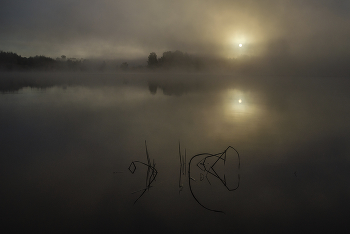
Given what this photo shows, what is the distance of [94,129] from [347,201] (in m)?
8.92

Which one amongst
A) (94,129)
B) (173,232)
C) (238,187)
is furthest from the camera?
(94,129)

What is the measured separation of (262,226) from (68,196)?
351cm

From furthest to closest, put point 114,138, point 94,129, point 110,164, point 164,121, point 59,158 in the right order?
point 164,121 → point 94,129 → point 114,138 → point 59,158 → point 110,164

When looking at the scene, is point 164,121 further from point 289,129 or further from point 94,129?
point 289,129

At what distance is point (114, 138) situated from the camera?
8.59 metres

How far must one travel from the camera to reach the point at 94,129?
10062 mm

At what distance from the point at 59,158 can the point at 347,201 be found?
6.88 meters

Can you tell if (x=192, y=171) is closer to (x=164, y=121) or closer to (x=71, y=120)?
(x=164, y=121)

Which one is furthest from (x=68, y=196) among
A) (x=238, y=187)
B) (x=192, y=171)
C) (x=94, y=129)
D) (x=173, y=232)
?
(x=94, y=129)

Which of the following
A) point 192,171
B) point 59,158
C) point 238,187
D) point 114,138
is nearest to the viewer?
point 238,187

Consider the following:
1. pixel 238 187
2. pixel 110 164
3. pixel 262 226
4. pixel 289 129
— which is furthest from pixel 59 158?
pixel 289 129

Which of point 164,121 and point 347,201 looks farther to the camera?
point 164,121

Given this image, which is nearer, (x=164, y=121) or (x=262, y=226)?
(x=262, y=226)

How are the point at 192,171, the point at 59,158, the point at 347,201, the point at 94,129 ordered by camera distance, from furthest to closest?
the point at 94,129
the point at 59,158
the point at 192,171
the point at 347,201
